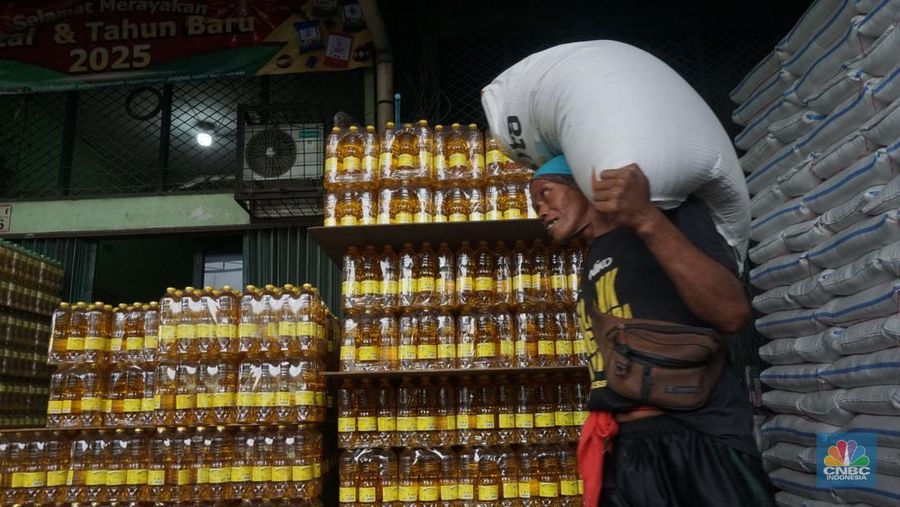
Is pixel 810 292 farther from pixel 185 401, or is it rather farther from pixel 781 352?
pixel 185 401

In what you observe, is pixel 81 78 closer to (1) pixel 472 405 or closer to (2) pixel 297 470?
Answer: (2) pixel 297 470

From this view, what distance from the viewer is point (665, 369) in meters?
1.41

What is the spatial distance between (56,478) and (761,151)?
413cm

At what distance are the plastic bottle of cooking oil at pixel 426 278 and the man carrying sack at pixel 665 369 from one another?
2.05 meters

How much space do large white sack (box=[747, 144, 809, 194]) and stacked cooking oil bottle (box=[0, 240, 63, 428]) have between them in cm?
463

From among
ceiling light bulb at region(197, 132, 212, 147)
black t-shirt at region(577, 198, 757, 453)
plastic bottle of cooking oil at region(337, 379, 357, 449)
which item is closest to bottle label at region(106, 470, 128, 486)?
plastic bottle of cooking oil at region(337, 379, 357, 449)

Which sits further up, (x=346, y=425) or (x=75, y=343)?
(x=75, y=343)

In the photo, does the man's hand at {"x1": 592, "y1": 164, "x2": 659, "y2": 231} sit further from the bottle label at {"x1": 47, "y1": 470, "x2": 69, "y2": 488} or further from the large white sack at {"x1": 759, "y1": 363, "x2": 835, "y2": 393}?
the bottle label at {"x1": 47, "y1": 470, "x2": 69, "y2": 488}

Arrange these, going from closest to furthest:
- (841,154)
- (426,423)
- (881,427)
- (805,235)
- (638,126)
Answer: (638,126)
(881,427)
(841,154)
(805,235)
(426,423)

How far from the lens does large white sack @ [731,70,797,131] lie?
3.34 m

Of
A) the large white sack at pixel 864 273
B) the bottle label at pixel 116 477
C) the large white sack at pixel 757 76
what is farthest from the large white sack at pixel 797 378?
the bottle label at pixel 116 477

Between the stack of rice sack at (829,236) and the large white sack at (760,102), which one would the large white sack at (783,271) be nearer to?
the stack of rice sack at (829,236)

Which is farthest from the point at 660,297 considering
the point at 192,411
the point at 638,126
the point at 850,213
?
the point at 192,411

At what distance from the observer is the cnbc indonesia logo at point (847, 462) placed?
2.52 meters
